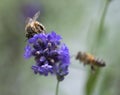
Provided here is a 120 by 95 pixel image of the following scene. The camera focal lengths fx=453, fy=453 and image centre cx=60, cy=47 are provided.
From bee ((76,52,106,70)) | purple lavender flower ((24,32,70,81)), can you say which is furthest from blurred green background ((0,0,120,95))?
purple lavender flower ((24,32,70,81))

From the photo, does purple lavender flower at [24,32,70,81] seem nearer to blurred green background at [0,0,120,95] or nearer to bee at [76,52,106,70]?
bee at [76,52,106,70]

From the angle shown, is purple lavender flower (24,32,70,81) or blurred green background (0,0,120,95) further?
blurred green background (0,0,120,95)

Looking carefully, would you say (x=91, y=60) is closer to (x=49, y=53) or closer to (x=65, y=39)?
(x=49, y=53)

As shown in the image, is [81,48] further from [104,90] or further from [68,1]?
[104,90]

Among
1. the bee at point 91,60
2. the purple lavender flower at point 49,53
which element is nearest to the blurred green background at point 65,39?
the bee at point 91,60

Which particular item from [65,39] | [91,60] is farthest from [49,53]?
[65,39]

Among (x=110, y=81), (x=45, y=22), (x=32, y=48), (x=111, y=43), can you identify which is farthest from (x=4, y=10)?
(x=32, y=48)
